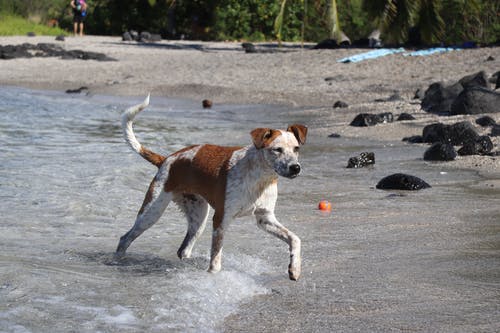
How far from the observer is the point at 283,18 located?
25.8 m

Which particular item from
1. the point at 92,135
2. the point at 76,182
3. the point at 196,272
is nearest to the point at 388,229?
the point at 196,272

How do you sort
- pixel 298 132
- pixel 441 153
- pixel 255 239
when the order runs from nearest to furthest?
1. pixel 298 132
2. pixel 255 239
3. pixel 441 153

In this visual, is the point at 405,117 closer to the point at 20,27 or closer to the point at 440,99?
the point at 440,99

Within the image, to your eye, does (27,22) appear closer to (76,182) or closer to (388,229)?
(76,182)

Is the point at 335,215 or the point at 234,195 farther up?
the point at 234,195

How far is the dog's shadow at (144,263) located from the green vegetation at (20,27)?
29.9 m

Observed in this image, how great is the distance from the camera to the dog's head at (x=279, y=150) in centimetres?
621

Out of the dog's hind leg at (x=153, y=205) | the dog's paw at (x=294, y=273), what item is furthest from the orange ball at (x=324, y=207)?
the dog's paw at (x=294, y=273)

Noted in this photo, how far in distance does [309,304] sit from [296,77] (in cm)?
1730

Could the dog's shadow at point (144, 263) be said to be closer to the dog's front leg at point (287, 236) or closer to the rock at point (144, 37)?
the dog's front leg at point (287, 236)

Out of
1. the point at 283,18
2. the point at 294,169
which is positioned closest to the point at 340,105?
the point at 283,18

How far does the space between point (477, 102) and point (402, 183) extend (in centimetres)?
570

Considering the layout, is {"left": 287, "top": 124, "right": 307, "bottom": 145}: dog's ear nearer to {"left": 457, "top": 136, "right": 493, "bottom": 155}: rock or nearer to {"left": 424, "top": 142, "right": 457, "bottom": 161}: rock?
{"left": 424, "top": 142, "right": 457, "bottom": 161}: rock

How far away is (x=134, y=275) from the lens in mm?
6777
